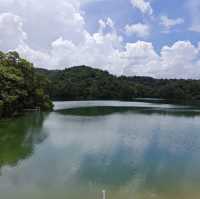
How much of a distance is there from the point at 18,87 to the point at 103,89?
7314 cm

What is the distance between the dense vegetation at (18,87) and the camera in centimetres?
3312

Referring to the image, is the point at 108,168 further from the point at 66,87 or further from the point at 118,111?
the point at 66,87

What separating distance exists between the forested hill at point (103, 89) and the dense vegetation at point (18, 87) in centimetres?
4819

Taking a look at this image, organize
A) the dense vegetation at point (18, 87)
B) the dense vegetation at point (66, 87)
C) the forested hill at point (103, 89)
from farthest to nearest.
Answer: the forested hill at point (103, 89) → the dense vegetation at point (66, 87) → the dense vegetation at point (18, 87)

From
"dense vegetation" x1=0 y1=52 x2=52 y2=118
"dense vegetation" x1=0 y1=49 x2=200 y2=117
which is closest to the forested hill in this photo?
"dense vegetation" x1=0 y1=49 x2=200 y2=117

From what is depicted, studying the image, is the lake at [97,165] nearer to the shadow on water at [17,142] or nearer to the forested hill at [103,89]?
the shadow on water at [17,142]

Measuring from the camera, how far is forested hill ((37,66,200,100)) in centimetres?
10138

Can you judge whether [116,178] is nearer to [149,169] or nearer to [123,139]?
[149,169]

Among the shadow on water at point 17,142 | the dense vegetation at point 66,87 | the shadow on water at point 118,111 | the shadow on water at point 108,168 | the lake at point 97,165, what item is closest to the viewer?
the lake at point 97,165

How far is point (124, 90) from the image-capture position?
111 m

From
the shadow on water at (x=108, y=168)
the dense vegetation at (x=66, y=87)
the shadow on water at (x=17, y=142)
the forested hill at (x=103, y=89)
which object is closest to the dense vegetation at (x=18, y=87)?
the dense vegetation at (x=66, y=87)

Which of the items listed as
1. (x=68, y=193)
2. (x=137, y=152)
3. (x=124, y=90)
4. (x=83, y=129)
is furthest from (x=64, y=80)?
(x=68, y=193)

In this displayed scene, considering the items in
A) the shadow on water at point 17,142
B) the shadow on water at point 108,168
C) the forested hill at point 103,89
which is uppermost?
the forested hill at point 103,89

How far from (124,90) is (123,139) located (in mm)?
89058
